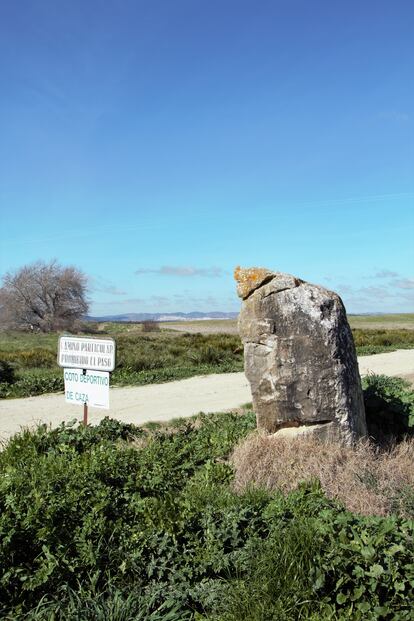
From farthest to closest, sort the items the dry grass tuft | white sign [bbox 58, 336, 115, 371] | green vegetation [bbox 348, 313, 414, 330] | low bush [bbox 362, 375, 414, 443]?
1. green vegetation [bbox 348, 313, 414, 330]
2. white sign [bbox 58, 336, 115, 371]
3. low bush [bbox 362, 375, 414, 443]
4. the dry grass tuft

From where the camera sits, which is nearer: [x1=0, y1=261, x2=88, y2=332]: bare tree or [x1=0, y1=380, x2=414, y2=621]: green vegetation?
[x1=0, y1=380, x2=414, y2=621]: green vegetation

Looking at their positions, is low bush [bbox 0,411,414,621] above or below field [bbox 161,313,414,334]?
below

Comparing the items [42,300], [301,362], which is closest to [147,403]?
[301,362]

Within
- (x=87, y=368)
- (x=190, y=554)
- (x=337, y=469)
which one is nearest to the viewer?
(x=190, y=554)

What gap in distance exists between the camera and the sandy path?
12.3 meters

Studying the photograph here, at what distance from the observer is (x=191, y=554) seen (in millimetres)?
4566

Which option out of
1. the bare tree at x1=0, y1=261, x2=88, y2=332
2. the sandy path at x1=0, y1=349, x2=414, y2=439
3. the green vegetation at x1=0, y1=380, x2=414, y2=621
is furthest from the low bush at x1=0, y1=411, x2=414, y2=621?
the bare tree at x1=0, y1=261, x2=88, y2=332

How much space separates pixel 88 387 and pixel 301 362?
3466 mm

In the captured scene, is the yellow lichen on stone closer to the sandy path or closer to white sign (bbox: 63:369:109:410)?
white sign (bbox: 63:369:109:410)

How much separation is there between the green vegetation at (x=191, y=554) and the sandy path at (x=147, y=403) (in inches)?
216

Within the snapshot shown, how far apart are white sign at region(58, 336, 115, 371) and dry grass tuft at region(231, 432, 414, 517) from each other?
258 centimetres

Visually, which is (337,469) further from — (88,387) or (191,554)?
(88,387)

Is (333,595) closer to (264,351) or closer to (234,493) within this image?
(234,493)

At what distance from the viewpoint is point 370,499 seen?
5809 millimetres
